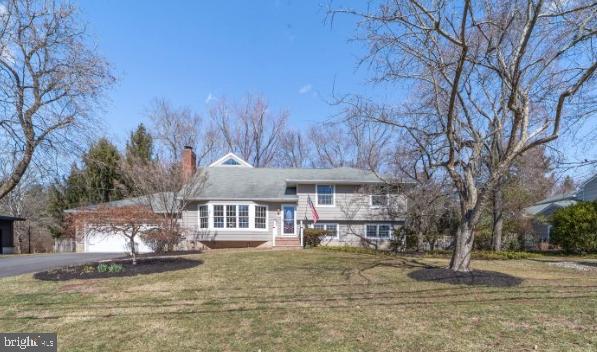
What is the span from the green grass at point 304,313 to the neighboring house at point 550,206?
1852 centimetres

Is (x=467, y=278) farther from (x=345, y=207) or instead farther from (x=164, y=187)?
(x=164, y=187)

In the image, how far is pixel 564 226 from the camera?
20.6 metres

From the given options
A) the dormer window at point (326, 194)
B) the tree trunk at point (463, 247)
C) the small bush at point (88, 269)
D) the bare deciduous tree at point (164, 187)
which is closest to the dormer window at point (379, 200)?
the dormer window at point (326, 194)

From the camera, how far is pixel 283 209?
80.0ft

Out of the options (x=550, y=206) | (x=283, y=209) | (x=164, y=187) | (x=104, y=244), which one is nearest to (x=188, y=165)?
(x=164, y=187)

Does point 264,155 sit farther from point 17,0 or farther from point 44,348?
point 44,348

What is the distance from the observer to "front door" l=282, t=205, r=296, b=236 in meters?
24.4

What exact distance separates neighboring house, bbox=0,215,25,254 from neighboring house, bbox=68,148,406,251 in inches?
409

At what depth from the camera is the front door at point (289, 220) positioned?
960 inches

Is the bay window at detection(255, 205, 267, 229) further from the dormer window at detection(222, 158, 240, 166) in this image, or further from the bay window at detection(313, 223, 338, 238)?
the dormer window at detection(222, 158, 240, 166)

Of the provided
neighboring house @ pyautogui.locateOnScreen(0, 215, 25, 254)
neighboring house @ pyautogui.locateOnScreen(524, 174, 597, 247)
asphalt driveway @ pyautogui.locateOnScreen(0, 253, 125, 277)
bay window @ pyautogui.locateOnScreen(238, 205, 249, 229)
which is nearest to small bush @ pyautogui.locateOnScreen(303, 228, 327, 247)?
bay window @ pyautogui.locateOnScreen(238, 205, 249, 229)

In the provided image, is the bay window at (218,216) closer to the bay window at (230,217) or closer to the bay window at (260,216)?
the bay window at (230,217)

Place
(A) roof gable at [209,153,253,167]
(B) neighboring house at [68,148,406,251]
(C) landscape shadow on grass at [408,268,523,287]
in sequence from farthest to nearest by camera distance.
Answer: (A) roof gable at [209,153,253,167] < (B) neighboring house at [68,148,406,251] < (C) landscape shadow on grass at [408,268,523,287]

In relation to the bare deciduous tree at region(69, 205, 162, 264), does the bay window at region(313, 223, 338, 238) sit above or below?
below
